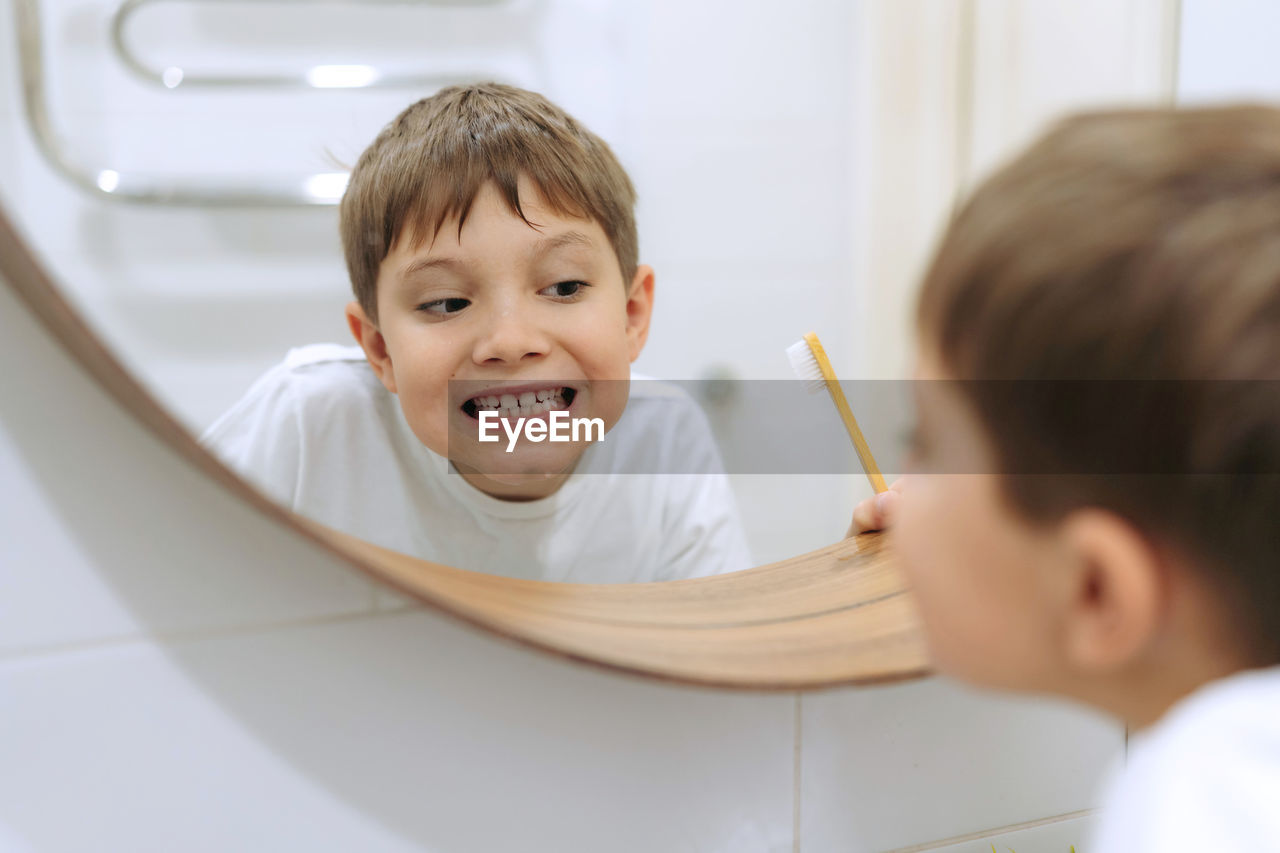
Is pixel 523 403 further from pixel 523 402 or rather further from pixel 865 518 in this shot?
pixel 865 518

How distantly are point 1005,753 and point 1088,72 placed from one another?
42 centimetres

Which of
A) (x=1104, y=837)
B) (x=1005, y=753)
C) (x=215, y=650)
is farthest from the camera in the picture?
(x=1005, y=753)

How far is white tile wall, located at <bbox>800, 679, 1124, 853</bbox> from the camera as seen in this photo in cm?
48

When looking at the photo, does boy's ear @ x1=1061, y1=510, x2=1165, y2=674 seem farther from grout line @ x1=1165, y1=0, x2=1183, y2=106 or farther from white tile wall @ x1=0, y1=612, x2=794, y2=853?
grout line @ x1=1165, y1=0, x2=1183, y2=106

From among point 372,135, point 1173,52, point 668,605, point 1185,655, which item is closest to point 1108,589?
point 1185,655

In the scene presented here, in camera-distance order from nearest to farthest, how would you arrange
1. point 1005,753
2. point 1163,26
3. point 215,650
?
1. point 215,650
2. point 1005,753
3. point 1163,26

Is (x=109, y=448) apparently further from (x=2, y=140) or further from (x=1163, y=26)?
(x=1163, y=26)

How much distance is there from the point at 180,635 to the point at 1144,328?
1.19 ft

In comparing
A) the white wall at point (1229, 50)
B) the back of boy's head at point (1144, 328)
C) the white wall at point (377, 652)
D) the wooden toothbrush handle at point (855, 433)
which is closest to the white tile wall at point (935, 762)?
the white wall at point (377, 652)

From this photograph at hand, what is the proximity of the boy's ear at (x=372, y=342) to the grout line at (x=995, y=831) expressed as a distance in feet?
1.16

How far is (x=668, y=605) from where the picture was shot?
1.55ft

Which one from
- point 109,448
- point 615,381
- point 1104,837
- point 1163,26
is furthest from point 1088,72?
point 109,448

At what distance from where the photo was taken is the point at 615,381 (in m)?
0.47

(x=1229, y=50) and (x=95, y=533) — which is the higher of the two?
(x=1229, y=50)
